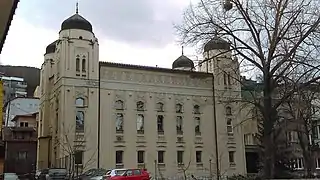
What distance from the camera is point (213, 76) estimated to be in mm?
51062

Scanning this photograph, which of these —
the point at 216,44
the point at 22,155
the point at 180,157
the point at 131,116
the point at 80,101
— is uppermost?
the point at 216,44

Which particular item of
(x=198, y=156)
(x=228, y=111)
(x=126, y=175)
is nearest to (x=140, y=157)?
(x=198, y=156)

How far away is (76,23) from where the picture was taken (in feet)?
153

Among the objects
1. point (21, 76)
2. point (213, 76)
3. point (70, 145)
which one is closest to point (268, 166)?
point (70, 145)

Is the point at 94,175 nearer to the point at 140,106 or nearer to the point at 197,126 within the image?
Result: the point at 140,106

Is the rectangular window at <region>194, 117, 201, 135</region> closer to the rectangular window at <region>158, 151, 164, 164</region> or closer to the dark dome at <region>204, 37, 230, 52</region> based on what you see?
the rectangular window at <region>158, 151, 164, 164</region>

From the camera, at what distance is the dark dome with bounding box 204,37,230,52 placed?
1046 inches

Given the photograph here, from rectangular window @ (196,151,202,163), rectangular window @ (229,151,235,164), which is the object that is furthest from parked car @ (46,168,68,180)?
rectangular window @ (229,151,235,164)

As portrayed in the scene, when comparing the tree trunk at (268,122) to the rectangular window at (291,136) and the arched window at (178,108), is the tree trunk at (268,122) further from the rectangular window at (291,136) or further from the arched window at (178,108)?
the arched window at (178,108)

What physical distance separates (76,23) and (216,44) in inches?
957

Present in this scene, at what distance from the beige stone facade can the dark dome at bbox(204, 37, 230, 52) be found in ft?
45.7

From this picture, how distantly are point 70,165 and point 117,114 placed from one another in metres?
7.72

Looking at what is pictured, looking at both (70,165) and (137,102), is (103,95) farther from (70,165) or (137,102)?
(70,165)

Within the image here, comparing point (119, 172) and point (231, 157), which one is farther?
point (231, 157)
